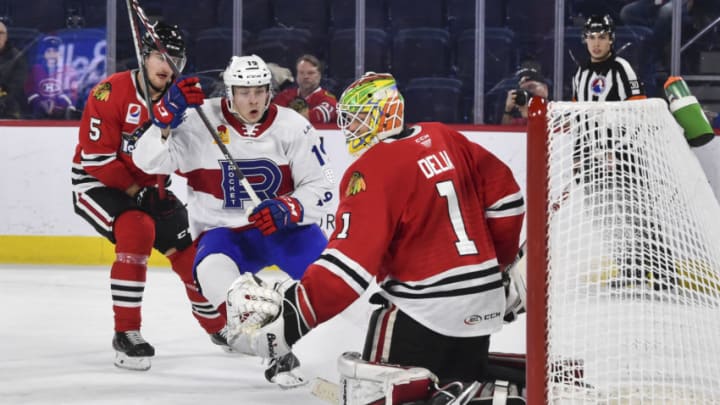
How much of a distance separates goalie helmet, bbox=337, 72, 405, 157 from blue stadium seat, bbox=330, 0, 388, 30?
412cm

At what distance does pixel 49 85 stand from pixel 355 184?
4.27m

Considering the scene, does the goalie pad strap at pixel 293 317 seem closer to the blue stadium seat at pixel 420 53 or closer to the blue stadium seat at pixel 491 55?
the blue stadium seat at pixel 491 55

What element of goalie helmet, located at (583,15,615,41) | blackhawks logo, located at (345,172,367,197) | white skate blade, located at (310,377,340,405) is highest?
goalie helmet, located at (583,15,615,41)

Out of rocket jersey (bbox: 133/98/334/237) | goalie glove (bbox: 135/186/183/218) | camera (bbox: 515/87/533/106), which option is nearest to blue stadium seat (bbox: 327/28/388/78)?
camera (bbox: 515/87/533/106)

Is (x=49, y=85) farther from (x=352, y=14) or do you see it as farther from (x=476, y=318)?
(x=476, y=318)

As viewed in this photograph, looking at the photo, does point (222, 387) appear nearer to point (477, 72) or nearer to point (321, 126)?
point (321, 126)

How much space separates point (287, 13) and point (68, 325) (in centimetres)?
292

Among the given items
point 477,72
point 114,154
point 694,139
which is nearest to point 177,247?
point 114,154

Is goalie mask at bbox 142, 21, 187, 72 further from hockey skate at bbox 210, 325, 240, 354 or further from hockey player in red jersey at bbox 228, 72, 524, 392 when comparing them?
hockey player in red jersey at bbox 228, 72, 524, 392

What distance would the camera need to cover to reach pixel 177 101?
315 centimetres

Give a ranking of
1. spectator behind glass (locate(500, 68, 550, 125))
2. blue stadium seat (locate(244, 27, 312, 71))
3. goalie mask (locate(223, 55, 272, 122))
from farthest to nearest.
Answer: blue stadium seat (locate(244, 27, 312, 71)) → spectator behind glass (locate(500, 68, 550, 125)) → goalie mask (locate(223, 55, 272, 122))

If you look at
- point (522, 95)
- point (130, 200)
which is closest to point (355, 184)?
point (130, 200)

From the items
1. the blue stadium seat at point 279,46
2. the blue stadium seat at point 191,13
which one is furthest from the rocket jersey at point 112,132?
the blue stadium seat at point 191,13

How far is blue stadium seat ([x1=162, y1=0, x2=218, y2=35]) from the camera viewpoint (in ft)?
21.7
